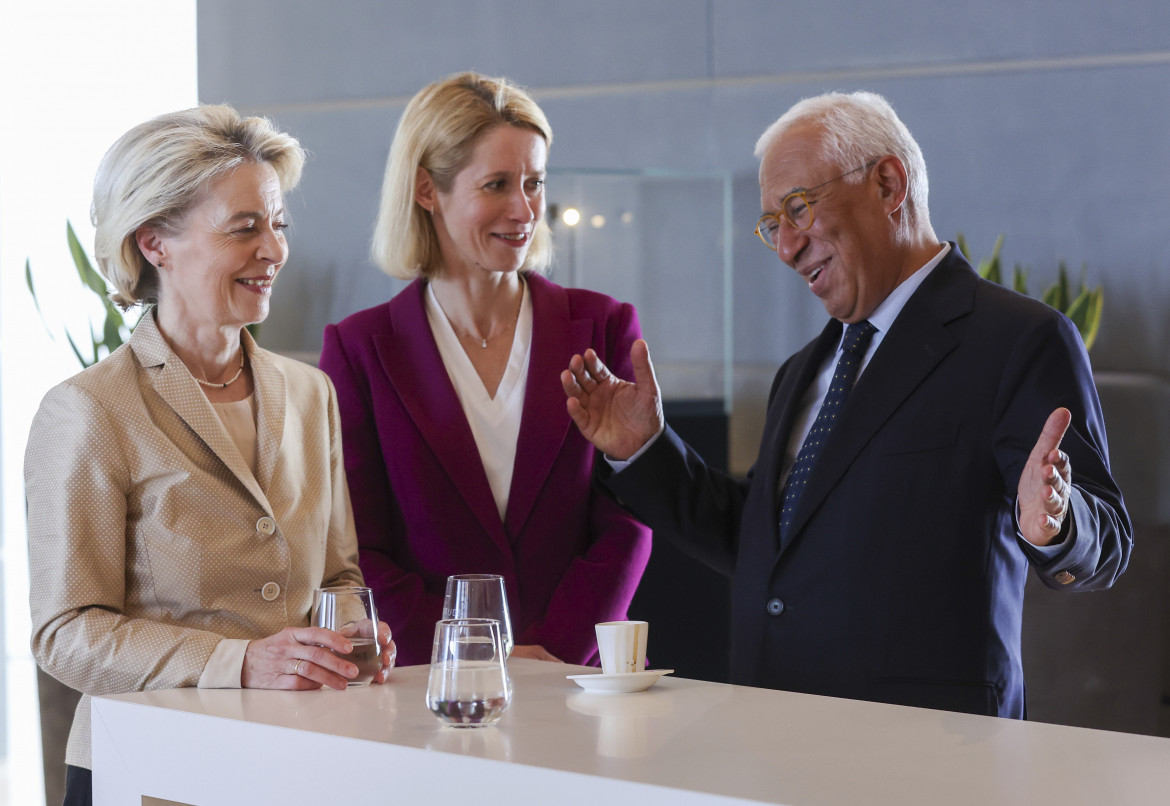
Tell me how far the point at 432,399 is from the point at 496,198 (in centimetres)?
→ 47

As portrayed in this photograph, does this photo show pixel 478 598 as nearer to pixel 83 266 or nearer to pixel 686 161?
pixel 686 161

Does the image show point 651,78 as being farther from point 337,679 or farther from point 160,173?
point 337,679

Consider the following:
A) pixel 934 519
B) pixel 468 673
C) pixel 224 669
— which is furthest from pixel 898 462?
pixel 224 669

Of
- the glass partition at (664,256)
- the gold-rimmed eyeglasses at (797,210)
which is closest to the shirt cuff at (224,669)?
the gold-rimmed eyeglasses at (797,210)

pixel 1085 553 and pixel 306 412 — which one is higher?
pixel 306 412

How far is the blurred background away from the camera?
4316 millimetres

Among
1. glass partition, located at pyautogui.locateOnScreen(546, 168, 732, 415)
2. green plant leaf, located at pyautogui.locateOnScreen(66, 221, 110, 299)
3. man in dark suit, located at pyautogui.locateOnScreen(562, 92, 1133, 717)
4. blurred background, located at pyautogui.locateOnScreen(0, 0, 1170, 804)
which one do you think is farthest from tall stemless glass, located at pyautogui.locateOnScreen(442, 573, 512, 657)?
green plant leaf, located at pyautogui.locateOnScreen(66, 221, 110, 299)

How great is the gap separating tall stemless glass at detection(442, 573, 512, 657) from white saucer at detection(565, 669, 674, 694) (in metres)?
0.13

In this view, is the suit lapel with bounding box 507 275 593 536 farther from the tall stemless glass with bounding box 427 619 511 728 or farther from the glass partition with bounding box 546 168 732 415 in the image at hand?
the glass partition with bounding box 546 168 732 415

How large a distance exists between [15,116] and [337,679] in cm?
437

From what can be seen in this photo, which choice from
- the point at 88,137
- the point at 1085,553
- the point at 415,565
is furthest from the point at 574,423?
the point at 88,137

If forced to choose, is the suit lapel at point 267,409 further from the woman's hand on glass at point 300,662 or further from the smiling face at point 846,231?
the smiling face at point 846,231

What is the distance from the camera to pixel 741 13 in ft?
15.8

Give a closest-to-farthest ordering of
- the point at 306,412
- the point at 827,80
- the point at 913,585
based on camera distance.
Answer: the point at 913,585 → the point at 306,412 → the point at 827,80
